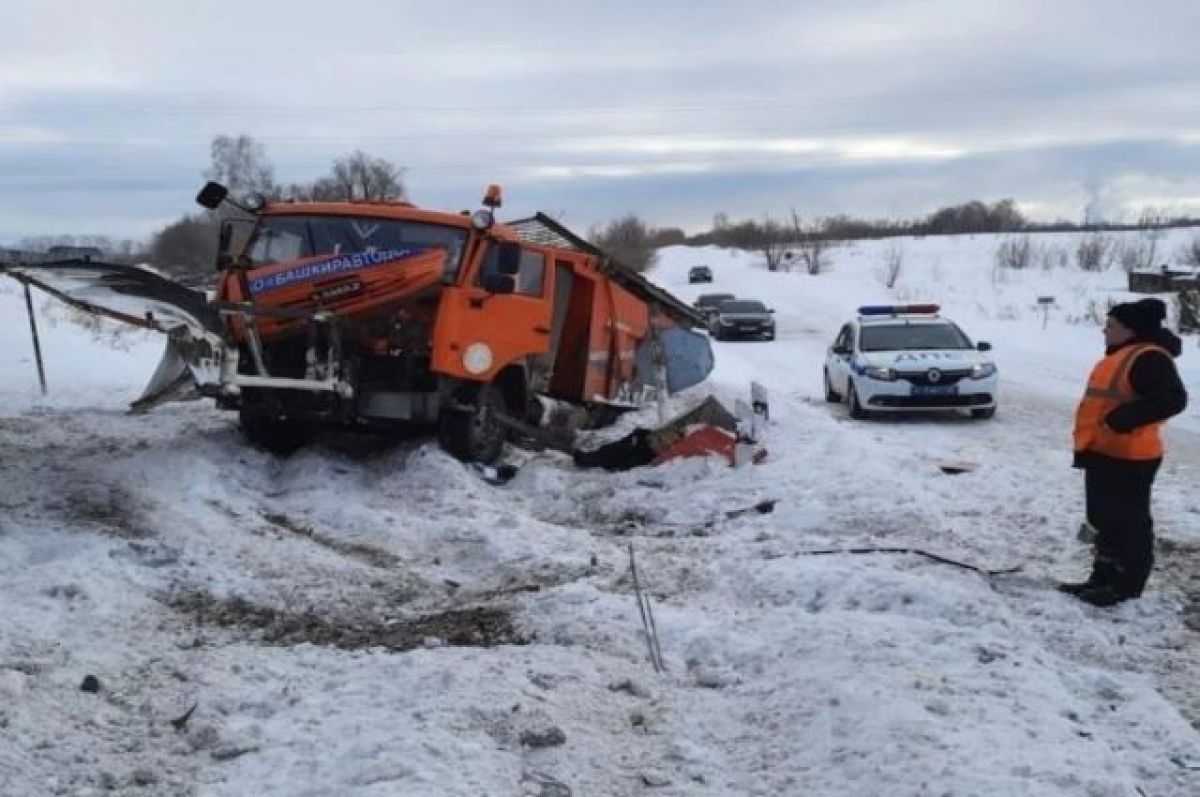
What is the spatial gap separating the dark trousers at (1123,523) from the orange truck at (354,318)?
534cm

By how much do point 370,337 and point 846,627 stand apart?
551 centimetres

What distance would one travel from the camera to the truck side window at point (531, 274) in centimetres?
1123

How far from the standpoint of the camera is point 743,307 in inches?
1503

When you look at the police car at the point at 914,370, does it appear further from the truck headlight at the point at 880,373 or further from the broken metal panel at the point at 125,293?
the broken metal panel at the point at 125,293

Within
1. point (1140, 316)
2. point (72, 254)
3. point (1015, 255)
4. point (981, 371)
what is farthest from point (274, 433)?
point (1015, 255)

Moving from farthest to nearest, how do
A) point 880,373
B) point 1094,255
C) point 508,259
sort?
point 1094,255 < point 880,373 < point 508,259

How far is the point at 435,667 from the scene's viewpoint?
504cm

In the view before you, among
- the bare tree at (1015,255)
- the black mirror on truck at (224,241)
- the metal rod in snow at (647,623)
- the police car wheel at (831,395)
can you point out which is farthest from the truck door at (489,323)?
the bare tree at (1015,255)

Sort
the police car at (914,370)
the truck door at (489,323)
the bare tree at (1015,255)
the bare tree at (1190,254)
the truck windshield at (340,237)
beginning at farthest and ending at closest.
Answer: the bare tree at (1015,255) → the bare tree at (1190,254) → the police car at (914,370) → the truck windshield at (340,237) → the truck door at (489,323)

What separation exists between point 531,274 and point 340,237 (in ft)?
6.15

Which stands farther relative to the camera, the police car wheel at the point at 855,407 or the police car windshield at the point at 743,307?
the police car windshield at the point at 743,307

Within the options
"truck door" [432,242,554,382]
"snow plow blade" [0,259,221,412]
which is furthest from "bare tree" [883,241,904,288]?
"snow plow blade" [0,259,221,412]

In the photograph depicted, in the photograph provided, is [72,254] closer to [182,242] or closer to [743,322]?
[743,322]

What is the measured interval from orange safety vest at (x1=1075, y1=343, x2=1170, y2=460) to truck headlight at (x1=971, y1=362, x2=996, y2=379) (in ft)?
32.1
